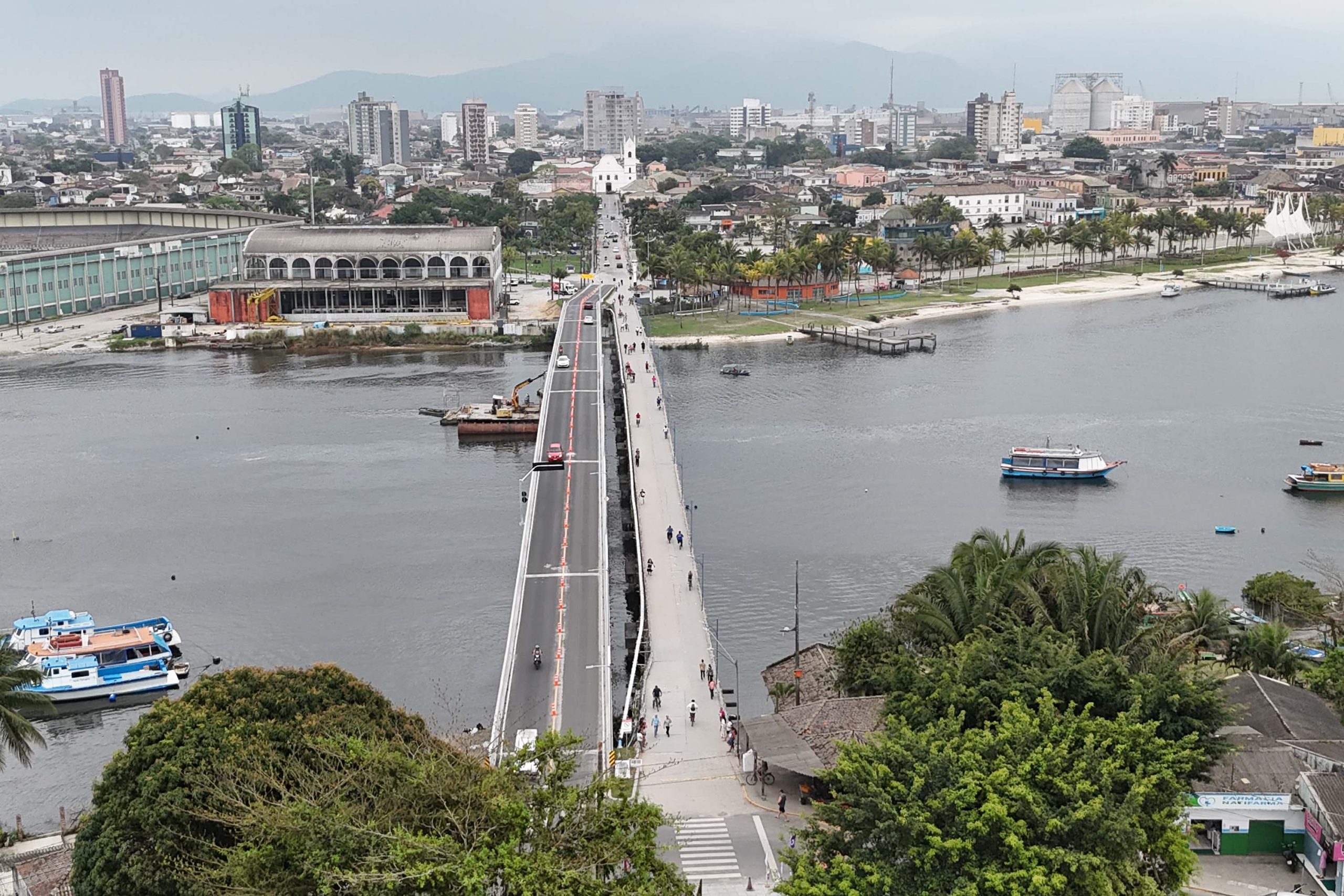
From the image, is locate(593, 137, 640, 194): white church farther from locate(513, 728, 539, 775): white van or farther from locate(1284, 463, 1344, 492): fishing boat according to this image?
locate(513, 728, 539, 775): white van

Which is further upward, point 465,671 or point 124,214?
point 124,214

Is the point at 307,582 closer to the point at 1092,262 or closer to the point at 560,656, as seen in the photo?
the point at 560,656

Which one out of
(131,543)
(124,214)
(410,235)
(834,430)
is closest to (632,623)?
(131,543)

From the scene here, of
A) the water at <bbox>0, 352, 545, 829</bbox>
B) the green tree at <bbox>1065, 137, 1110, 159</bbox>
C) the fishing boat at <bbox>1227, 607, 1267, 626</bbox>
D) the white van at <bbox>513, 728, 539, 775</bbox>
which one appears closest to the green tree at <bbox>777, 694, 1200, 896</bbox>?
the white van at <bbox>513, 728, 539, 775</bbox>

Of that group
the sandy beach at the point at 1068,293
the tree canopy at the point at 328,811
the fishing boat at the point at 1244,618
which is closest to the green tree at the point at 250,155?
the sandy beach at the point at 1068,293

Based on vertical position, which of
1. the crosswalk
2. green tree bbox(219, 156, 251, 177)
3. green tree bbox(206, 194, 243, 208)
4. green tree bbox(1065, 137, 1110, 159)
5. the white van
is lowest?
the crosswalk

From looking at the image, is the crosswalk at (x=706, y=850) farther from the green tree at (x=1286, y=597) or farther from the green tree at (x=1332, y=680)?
the green tree at (x=1286, y=597)

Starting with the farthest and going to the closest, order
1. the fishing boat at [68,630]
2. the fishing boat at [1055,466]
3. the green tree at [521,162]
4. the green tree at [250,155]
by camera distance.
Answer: the green tree at [521,162] → the green tree at [250,155] → the fishing boat at [1055,466] → the fishing boat at [68,630]
